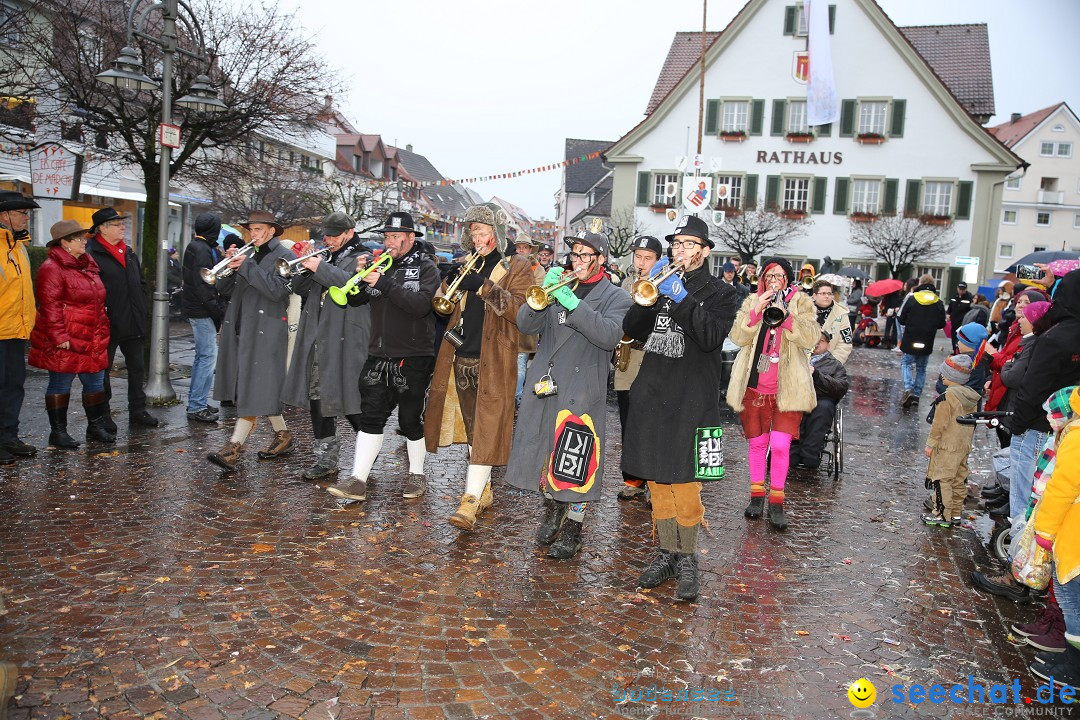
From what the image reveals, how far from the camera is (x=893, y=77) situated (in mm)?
32188

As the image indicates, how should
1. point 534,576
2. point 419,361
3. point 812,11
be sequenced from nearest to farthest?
point 534,576, point 419,361, point 812,11

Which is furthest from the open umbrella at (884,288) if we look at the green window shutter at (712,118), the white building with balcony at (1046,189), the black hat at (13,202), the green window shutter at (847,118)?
the white building with balcony at (1046,189)

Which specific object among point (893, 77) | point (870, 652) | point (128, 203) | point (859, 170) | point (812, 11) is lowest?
point (870, 652)

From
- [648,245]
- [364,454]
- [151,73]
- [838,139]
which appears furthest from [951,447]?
[838,139]

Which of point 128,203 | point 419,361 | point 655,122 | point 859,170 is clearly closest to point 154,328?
point 419,361

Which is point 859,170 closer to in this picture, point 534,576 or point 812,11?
point 812,11

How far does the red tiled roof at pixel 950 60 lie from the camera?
119 ft

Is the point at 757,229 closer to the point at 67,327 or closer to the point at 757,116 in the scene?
the point at 757,116

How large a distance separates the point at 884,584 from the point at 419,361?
370cm

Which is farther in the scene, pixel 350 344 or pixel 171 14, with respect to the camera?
pixel 171 14

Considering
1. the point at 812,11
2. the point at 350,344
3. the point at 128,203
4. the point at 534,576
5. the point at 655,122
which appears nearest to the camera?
the point at 534,576

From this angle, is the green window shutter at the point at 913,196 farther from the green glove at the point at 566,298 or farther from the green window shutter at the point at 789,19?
the green glove at the point at 566,298

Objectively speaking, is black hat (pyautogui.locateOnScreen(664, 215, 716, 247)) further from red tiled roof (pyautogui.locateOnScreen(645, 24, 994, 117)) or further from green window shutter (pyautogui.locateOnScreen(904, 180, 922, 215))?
red tiled roof (pyautogui.locateOnScreen(645, 24, 994, 117))

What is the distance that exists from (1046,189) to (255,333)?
6939cm
